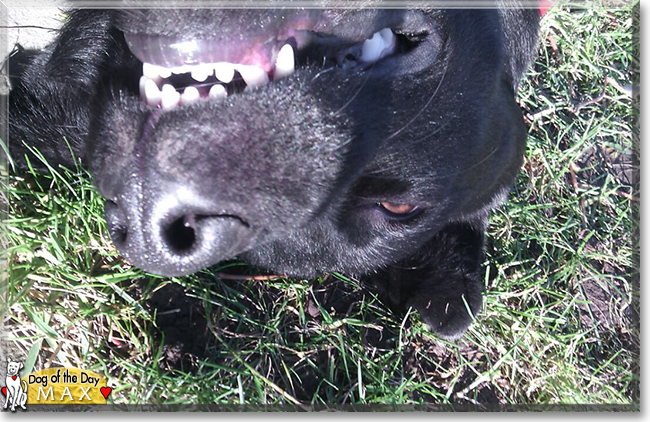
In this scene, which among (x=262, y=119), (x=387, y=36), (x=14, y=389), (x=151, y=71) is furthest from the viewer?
(x=14, y=389)

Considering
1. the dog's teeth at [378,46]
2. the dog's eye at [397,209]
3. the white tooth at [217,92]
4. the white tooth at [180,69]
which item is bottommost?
the dog's eye at [397,209]

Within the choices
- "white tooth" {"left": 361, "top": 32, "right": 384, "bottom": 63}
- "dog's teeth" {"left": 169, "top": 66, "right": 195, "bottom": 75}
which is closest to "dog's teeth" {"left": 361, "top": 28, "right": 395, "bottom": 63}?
"white tooth" {"left": 361, "top": 32, "right": 384, "bottom": 63}

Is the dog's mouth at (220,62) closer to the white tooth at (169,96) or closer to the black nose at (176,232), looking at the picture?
the white tooth at (169,96)

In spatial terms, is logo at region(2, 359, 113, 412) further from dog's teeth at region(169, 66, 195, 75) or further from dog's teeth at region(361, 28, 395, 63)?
dog's teeth at region(361, 28, 395, 63)

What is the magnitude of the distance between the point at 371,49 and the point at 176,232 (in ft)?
2.75

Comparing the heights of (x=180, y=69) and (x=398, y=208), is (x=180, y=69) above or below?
above

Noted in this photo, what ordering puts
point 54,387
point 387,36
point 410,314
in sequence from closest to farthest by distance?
point 387,36 → point 54,387 → point 410,314

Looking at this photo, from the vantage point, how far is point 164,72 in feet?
5.71

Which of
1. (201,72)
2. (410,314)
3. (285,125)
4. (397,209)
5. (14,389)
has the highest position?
(201,72)

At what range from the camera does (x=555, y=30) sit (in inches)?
157

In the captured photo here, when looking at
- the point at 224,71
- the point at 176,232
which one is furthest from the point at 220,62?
the point at 176,232

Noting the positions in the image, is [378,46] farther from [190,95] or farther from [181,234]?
[181,234]

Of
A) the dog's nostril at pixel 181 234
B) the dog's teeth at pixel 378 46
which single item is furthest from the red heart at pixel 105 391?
the dog's teeth at pixel 378 46

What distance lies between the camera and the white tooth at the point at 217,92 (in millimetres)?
1587
